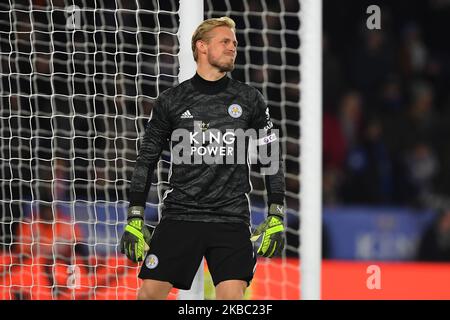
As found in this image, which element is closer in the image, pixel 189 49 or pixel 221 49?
pixel 221 49

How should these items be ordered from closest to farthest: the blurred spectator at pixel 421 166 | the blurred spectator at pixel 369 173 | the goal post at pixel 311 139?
the goal post at pixel 311 139, the blurred spectator at pixel 369 173, the blurred spectator at pixel 421 166

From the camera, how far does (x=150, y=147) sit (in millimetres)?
4734

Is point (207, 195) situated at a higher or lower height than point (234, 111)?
lower

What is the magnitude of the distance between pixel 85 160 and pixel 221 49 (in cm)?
318

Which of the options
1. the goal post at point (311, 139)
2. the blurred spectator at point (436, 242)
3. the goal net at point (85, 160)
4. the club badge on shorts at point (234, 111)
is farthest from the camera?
the blurred spectator at point (436, 242)

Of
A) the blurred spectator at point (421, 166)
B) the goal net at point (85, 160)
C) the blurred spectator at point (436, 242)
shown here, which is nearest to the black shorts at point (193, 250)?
the goal net at point (85, 160)

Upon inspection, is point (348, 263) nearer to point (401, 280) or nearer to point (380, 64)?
point (401, 280)

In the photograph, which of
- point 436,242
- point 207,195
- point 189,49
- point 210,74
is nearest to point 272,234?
point 207,195

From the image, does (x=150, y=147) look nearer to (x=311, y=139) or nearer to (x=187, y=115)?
(x=187, y=115)

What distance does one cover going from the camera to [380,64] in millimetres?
10164

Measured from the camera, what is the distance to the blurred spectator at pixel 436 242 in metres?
8.74

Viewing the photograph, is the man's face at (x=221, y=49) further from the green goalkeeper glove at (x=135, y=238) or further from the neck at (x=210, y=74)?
the green goalkeeper glove at (x=135, y=238)
